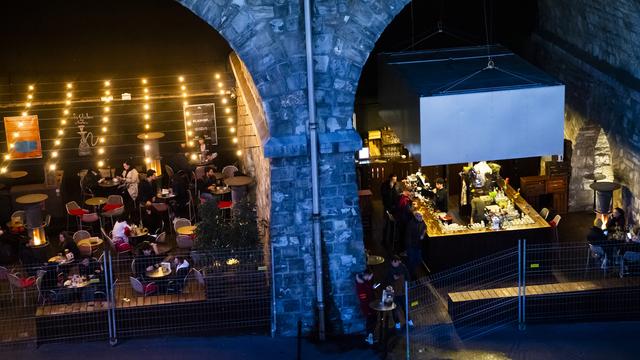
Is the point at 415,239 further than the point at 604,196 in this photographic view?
No

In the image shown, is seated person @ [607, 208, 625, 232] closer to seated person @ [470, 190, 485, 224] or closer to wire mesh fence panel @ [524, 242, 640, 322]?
wire mesh fence panel @ [524, 242, 640, 322]

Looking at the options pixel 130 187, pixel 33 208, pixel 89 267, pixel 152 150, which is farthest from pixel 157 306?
pixel 152 150

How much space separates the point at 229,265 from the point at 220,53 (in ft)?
31.0

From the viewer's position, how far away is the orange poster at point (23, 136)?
1980 centimetres

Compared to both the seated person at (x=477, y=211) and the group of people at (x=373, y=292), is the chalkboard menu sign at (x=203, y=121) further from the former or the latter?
the group of people at (x=373, y=292)

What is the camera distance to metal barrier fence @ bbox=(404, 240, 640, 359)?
14.8 meters

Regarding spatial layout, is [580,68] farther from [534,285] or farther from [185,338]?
[185,338]

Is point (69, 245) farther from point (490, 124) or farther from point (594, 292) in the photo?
point (594, 292)

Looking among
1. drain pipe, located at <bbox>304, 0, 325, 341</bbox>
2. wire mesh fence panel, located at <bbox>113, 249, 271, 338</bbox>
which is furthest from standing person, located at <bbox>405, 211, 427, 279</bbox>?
wire mesh fence panel, located at <bbox>113, 249, 271, 338</bbox>

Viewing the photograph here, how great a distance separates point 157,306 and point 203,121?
7667 mm

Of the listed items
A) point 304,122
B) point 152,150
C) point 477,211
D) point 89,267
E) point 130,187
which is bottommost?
point 89,267

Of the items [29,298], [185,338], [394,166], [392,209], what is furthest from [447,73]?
[29,298]

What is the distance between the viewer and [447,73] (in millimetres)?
16609

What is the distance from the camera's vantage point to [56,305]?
1500 cm
